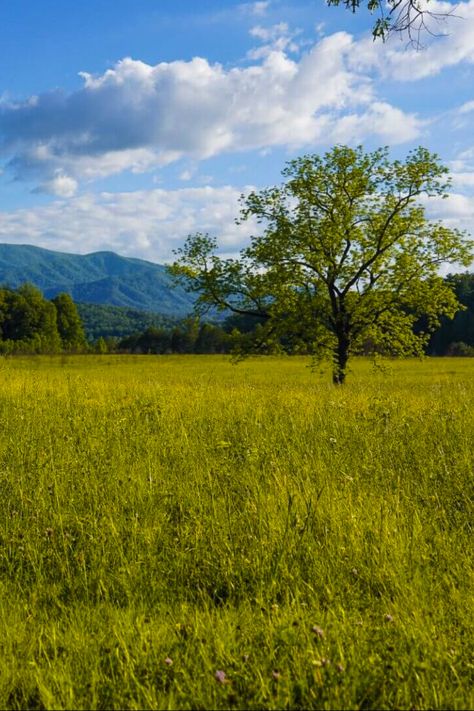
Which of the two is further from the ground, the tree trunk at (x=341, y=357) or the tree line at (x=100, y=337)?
the tree line at (x=100, y=337)

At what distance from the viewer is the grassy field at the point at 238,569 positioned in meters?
2.88

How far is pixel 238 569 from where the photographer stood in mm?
4297

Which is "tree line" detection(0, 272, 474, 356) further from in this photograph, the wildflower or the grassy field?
the wildflower

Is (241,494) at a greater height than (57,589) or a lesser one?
greater

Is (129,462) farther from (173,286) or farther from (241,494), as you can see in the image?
(173,286)

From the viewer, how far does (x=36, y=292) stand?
423ft

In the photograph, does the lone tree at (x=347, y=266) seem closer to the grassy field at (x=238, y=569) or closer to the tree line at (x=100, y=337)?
the grassy field at (x=238, y=569)

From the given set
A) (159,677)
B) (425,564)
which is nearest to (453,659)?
(425,564)

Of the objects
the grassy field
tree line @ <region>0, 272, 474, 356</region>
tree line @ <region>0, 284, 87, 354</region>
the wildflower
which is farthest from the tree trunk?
tree line @ <region>0, 284, 87, 354</region>

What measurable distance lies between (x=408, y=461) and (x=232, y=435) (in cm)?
272

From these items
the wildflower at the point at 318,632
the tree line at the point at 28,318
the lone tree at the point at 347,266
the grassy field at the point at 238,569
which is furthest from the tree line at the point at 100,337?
the wildflower at the point at 318,632

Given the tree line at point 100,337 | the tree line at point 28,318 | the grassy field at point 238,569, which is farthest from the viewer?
the tree line at point 28,318

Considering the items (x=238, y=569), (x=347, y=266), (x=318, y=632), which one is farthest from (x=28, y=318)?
(x=318, y=632)

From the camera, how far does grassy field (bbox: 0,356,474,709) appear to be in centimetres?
288
